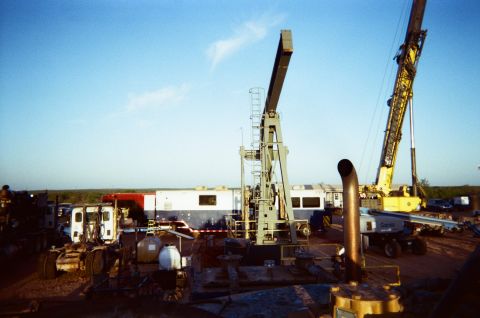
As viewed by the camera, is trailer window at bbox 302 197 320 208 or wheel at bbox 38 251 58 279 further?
trailer window at bbox 302 197 320 208

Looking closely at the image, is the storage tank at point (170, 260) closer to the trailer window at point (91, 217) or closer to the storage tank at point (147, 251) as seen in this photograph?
the storage tank at point (147, 251)

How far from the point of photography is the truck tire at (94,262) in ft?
45.6

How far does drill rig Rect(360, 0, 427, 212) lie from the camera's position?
800 inches

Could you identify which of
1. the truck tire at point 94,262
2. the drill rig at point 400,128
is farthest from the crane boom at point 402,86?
the truck tire at point 94,262

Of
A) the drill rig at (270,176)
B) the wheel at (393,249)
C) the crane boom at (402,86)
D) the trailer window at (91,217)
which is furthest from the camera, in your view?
the crane boom at (402,86)

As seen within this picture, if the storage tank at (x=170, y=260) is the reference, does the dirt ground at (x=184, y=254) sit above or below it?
below

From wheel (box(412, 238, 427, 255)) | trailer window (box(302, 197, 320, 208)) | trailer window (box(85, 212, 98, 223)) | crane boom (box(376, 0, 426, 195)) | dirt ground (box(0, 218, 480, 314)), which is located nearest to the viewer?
dirt ground (box(0, 218, 480, 314))

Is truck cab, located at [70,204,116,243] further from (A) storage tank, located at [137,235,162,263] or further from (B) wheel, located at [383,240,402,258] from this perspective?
(B) wheel, located at [383,240,402,258]

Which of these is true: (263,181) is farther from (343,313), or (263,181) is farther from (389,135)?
(343,313)

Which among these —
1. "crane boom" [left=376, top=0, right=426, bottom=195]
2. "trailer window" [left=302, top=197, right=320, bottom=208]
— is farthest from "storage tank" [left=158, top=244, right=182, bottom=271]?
"trailer window" [left=302, top=197, right=320, bottom=208]

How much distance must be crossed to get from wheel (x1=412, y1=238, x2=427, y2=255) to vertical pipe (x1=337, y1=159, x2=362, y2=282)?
14366mm

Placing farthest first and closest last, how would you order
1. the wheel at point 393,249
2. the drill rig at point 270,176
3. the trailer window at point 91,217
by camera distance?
1. the wheel at point 393,249
2. the trailer window at point 91,217
3. the drill rig at point 270,176

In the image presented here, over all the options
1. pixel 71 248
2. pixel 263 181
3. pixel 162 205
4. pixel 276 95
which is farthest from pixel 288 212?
pixel 162 205

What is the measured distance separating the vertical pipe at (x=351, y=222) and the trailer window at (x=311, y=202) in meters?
21.0
